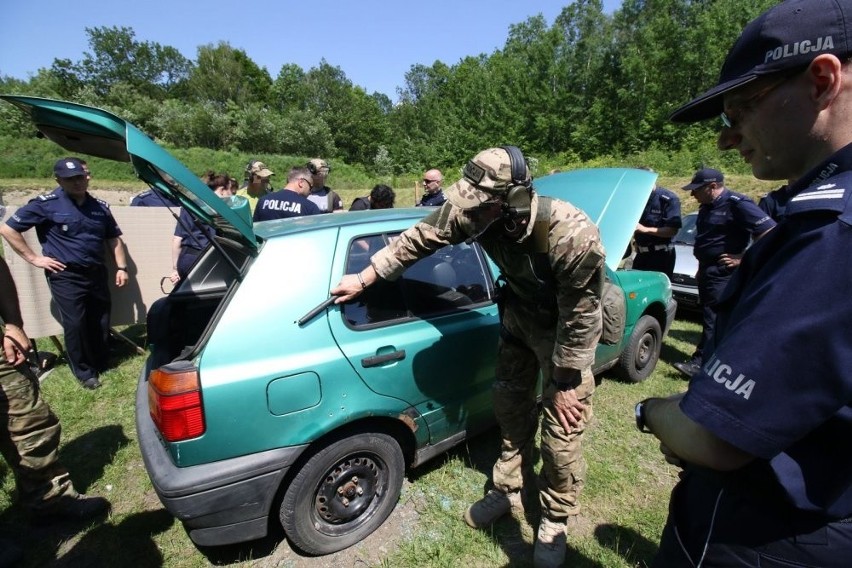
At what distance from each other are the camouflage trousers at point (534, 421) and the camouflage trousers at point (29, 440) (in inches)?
101

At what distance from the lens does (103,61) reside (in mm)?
59500

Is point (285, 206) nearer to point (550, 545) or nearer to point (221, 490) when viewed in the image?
point (221, 490)

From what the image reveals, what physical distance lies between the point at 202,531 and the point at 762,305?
7.32ft

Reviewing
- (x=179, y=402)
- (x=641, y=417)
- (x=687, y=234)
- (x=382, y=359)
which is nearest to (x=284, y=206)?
(x=382, y=359)

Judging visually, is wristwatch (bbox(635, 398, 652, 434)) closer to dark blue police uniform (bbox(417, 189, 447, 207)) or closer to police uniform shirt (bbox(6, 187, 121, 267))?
police uniform shirt (bbox(6, 187, 121, 267))

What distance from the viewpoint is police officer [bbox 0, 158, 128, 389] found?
12.5 ft

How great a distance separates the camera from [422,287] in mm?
2430

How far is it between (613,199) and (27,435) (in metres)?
3.97

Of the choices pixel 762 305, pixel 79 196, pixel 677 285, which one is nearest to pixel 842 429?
pixel 762 305

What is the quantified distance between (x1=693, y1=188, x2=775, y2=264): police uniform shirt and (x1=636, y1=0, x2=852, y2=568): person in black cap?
3430 mm

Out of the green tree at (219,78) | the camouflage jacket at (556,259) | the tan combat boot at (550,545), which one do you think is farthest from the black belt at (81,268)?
the green tree at (219,78)

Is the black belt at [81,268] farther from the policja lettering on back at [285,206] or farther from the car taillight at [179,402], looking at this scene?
the car taillight at [179,402]

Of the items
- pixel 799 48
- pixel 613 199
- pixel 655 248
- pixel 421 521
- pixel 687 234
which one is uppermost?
pixel 799 48

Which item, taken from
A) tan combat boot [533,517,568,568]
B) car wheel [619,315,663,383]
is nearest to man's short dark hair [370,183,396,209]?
car wheel [619,315,663,383]
